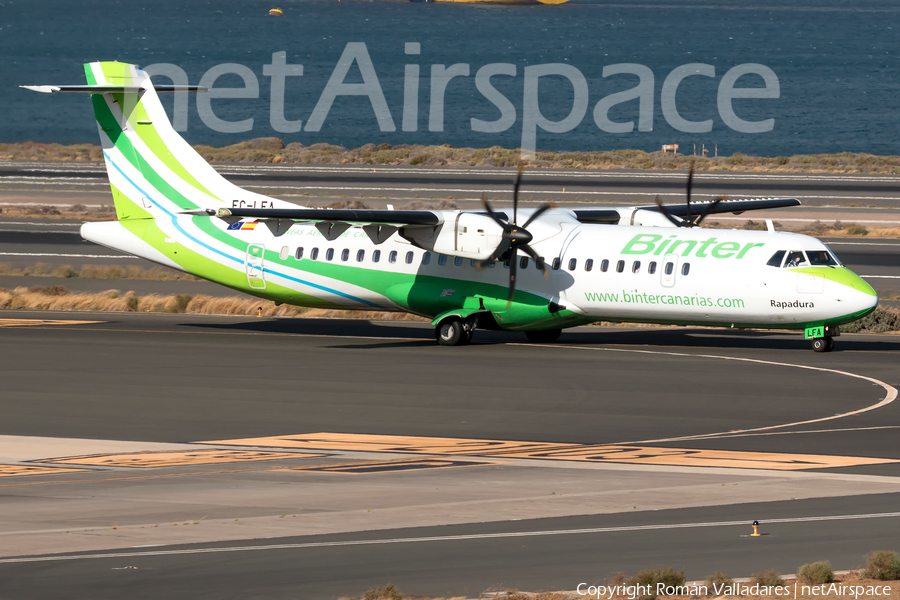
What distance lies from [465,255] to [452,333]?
86.7 inches

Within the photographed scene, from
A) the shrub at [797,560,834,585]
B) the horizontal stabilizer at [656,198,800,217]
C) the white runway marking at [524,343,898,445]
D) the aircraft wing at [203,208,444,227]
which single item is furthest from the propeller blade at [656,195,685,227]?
the shrub at [797,560,834,585]

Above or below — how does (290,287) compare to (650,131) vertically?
below

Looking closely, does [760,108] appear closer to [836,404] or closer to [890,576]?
[836,404]

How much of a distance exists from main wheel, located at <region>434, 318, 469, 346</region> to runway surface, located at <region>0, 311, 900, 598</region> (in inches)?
13.5

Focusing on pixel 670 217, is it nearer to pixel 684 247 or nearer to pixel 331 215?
pixel 684 247

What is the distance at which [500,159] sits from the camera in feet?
343

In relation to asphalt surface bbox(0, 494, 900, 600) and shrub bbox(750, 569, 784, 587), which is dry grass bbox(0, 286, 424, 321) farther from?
shrub bbox(750, 569, 784, 587)

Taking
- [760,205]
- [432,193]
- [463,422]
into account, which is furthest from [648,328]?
[432,193]

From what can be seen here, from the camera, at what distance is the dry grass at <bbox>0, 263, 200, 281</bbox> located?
164ft

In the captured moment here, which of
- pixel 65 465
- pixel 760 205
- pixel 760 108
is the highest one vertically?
pixel 760 108

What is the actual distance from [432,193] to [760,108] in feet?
399

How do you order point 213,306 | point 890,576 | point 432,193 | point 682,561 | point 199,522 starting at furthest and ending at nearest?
→ point 432,193, point 213,306, point 199,522, point 682,561, point 890,576

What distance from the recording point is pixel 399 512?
15617 mm

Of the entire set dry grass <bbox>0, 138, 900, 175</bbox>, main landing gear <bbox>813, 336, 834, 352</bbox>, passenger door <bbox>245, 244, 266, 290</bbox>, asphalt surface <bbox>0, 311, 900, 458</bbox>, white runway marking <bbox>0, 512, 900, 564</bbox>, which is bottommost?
asphalt surface <bbox>0, 311, 900, 458</bbox>
